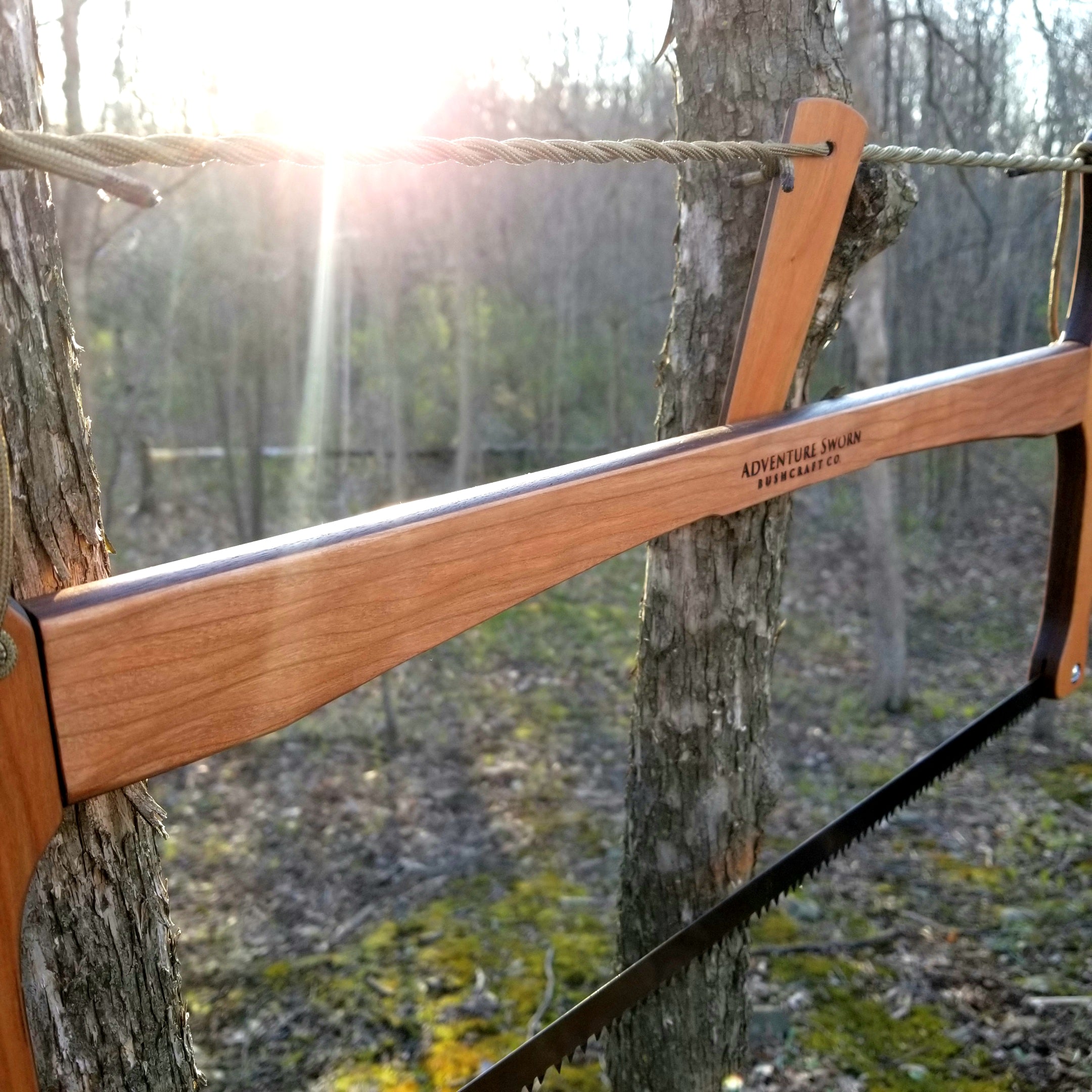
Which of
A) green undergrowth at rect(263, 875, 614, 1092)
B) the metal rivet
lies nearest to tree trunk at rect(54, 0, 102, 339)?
green undergrowth at rect(263, 875, 614, 1092)

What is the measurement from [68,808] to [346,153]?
0.85 m

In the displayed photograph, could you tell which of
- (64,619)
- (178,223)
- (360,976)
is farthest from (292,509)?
(64,619)

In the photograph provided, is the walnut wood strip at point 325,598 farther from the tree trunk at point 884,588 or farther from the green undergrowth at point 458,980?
the tree trunk at point 884,588

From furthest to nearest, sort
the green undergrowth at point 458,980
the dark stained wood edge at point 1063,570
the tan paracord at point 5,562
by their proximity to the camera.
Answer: the green undergrowth at point 458,980 < the dark stained wood edge at point 1063,570 < the tan paracord at point 5,562

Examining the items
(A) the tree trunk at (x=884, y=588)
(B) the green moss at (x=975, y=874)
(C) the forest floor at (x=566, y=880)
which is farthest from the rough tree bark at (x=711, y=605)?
(A) the tree trunk at (x=884, y=588)

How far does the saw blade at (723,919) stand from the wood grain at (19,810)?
80cm

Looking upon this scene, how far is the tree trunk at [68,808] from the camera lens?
1.05 m

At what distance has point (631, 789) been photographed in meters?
2.15

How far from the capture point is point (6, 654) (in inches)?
32.6

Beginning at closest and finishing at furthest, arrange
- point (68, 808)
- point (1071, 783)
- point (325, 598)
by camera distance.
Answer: point (325, 598)
point (68, 808)
point (1071, 783)

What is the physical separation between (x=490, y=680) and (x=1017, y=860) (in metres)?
3.79

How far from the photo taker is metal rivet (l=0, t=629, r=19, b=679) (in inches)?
32.5

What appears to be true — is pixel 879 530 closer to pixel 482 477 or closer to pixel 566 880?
pixel 566 880

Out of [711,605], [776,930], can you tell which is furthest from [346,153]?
[776,930]
